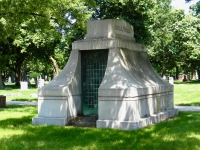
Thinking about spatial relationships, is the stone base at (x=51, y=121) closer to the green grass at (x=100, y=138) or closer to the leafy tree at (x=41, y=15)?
the green grass at (x=100, y=138)

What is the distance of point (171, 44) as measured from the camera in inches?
1651

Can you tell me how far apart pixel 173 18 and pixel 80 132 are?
37447mm

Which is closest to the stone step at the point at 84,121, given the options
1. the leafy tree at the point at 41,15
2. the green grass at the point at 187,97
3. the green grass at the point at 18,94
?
the leafy tree at the point at 41,15

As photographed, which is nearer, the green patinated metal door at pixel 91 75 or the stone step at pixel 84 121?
the stone step at pixel 84 121

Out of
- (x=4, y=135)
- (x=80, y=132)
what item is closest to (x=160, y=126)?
(x=80, y=132)

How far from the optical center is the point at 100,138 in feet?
26.8

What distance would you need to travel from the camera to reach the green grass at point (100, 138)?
23.9ft

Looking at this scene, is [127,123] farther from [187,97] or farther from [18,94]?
→ [18,94]

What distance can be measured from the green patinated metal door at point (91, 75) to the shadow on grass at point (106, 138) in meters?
1.76

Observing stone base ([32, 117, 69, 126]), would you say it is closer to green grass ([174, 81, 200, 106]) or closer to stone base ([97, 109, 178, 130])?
stone base ([97, 109, 178, 130])

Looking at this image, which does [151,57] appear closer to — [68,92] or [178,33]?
[178,33]

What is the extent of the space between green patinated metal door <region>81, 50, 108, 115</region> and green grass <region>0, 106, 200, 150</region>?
1.62 meters

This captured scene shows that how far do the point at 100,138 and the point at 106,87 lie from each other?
2.00 m

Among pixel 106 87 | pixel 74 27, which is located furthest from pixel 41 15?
pixel 106 87
